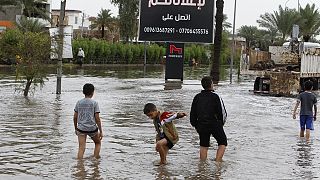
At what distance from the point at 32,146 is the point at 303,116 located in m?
5.62

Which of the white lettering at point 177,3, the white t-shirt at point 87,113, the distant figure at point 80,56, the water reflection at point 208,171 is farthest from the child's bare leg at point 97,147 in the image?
the distant figure at point 80,56

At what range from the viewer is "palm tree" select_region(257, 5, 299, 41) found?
68.6 metres

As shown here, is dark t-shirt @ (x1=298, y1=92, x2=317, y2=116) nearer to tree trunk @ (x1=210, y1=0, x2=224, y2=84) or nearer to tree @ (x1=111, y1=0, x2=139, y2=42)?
tree trunk @ (x1=210, y1=0, x2=224, y2=84)

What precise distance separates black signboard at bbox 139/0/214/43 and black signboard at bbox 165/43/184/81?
1.35m

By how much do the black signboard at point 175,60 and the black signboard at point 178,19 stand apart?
4.44 ft

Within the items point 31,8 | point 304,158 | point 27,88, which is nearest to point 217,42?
point 27,88

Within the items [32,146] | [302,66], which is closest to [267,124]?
[32,146]

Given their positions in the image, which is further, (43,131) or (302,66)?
(302,66)

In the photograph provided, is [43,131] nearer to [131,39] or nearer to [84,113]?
[84,113]

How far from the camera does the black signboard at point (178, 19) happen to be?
32.2 meters

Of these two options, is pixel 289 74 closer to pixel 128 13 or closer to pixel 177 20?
pixel 177 20

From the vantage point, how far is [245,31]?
93500 millimetres

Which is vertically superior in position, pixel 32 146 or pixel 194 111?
pixel 194 111

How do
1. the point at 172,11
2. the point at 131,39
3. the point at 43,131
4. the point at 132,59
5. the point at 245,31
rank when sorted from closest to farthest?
the point at 43,131 → the point at 172,11 → the point at 132,59 → the point at 131,39 → the point at 245,31
